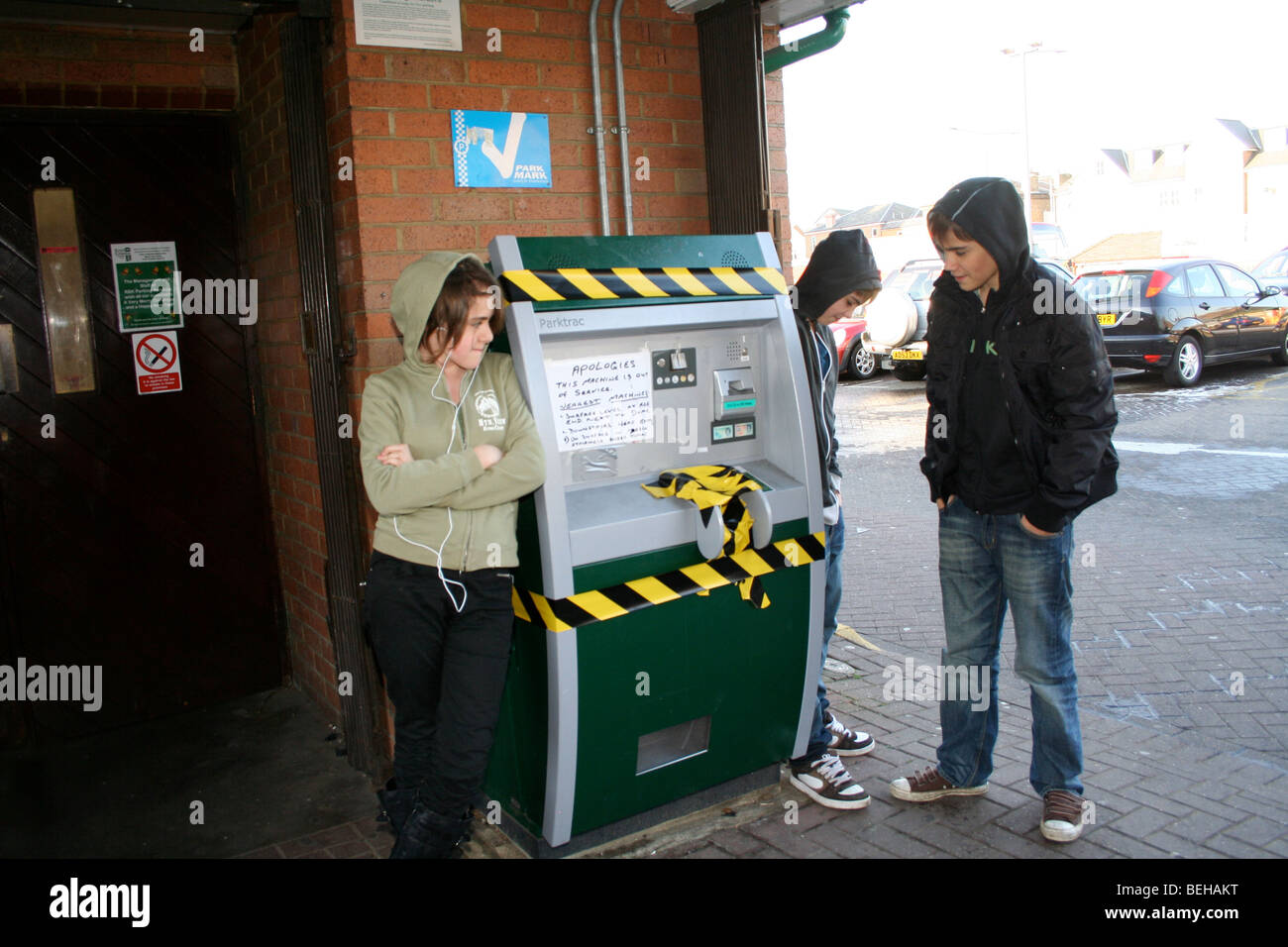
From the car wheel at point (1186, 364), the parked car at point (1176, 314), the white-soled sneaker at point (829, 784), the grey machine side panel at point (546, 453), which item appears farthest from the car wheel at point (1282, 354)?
the grey machine side panel at point (546, 453)

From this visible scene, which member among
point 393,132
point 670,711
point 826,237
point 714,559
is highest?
point 393,132

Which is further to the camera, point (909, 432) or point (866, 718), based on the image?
point (909, 432)

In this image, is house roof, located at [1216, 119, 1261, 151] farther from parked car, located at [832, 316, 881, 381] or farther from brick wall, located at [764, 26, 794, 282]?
brick wall, located at [764, 26, 794, 282]

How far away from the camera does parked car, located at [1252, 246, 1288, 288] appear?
749 inches

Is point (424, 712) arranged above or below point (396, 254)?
below

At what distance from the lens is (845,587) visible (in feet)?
20.3

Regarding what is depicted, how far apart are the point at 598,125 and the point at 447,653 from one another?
212cm

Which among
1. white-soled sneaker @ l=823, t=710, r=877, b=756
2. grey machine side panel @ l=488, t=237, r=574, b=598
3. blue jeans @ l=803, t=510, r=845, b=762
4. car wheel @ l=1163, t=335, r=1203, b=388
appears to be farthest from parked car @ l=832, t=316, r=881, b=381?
grey machine side panel @ l=488, t=237, r=574, b=598

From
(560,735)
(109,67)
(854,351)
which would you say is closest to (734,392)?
(560,735)

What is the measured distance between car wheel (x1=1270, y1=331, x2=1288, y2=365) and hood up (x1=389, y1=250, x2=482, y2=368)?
14.7 metres

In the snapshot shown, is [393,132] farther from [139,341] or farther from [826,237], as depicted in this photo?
[139,341]

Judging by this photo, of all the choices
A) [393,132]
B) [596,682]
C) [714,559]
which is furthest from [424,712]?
[393,132]

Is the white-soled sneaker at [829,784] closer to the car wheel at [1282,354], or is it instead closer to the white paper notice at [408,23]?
the white paper notice at [408,23]

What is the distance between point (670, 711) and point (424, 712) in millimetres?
760
